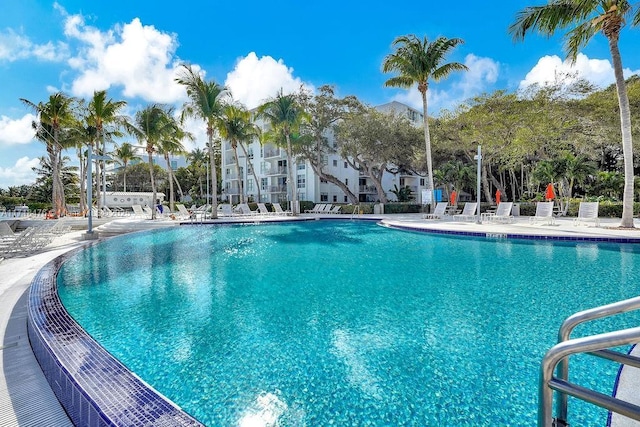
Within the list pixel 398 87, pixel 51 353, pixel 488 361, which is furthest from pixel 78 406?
pixel 398 87

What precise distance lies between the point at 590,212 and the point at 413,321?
1474 cm

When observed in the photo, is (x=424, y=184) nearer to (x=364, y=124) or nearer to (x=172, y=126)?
(x=364, y=124)

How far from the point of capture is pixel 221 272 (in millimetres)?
7656

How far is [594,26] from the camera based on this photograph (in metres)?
13.0

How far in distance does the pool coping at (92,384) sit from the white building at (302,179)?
110ft

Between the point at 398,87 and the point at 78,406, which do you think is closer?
the point at 78,406

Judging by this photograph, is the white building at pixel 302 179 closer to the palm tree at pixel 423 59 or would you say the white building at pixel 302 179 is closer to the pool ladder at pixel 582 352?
the palm tree at pixel 423 59

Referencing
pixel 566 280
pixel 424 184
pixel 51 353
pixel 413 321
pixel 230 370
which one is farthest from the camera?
pixel 424 184

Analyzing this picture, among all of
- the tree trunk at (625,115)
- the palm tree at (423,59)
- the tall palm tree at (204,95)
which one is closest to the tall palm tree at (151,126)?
the tall palm tree at (204,95)

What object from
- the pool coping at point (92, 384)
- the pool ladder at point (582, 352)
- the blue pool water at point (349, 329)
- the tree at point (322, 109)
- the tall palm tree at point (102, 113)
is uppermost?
the tree at point (322, 109)

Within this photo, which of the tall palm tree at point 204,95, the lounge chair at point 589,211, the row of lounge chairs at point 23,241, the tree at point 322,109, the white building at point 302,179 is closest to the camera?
the row of lounge chairs at point 23,241

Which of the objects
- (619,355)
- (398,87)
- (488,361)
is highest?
(398,87)

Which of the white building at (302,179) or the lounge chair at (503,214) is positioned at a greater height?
the white building at (302,179)

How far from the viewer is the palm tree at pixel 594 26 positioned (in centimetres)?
1252
